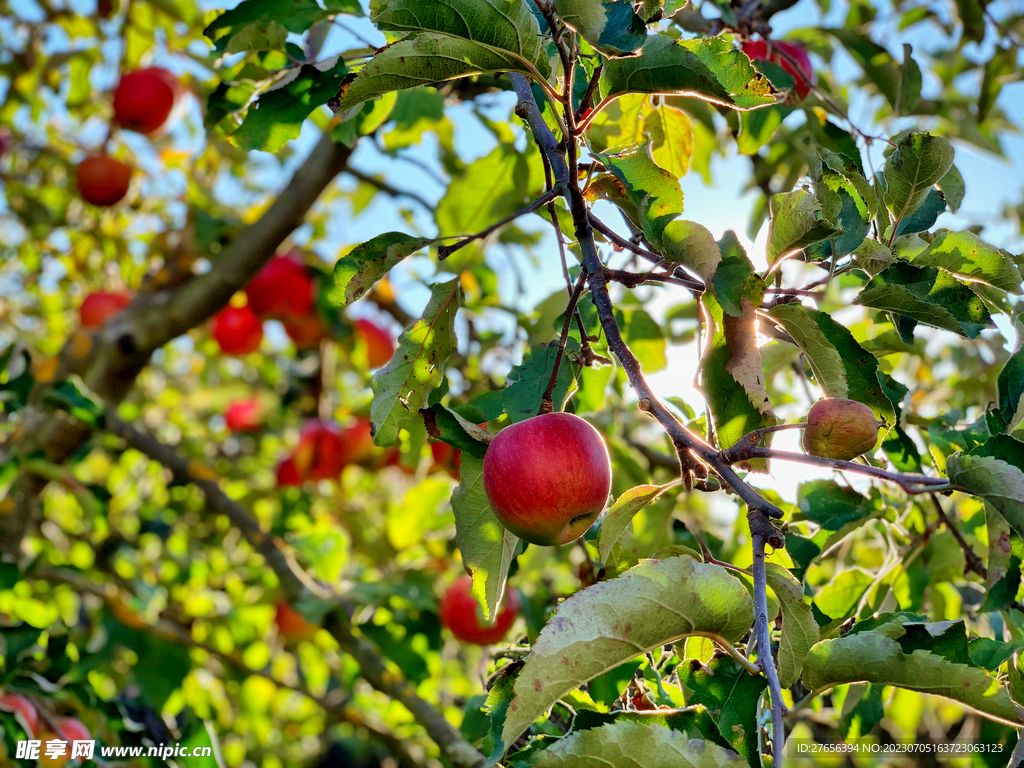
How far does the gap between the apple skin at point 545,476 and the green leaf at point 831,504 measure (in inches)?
17.3

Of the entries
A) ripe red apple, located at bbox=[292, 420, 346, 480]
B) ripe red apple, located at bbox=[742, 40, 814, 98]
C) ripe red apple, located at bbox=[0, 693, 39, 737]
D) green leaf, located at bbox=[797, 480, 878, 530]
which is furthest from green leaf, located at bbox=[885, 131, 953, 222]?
ripe red apple, located at bbox=[292, 420, 346, 480]

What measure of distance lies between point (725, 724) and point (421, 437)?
614mm

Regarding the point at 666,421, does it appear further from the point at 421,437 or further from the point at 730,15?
the point at 730,15

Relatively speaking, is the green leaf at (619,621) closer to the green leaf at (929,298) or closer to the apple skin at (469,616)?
the green leaf at (929,298)

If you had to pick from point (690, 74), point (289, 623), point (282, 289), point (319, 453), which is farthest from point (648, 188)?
point (289, 623)

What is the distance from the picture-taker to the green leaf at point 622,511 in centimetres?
74

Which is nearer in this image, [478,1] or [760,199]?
[478,1]

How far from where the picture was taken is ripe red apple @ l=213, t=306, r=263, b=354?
9.23 ft

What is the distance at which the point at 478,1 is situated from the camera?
66cm

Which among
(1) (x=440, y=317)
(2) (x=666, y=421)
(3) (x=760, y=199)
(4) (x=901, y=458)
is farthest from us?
(3) (x=760, y=199)

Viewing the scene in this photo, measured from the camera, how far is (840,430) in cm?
66

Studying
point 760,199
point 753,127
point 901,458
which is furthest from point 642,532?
point 760,199

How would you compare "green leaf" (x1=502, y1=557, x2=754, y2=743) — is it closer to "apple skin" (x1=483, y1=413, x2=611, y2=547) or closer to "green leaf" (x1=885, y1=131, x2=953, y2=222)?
"apple skin" (x1=483, y1=413, x2=611, y2=547)

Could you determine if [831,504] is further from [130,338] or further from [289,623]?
[289,623]
